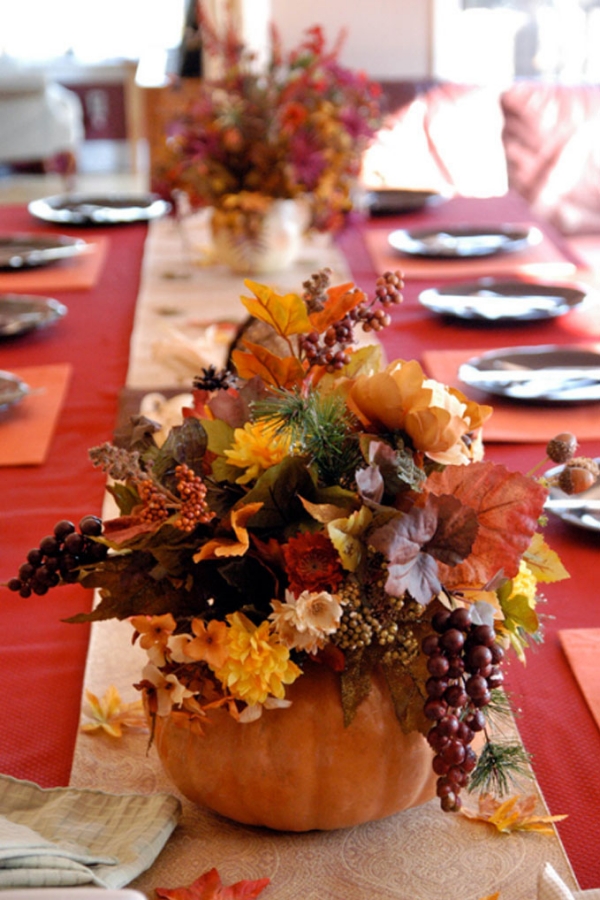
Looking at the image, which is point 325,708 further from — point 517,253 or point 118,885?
point 517,253

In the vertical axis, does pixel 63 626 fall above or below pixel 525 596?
below

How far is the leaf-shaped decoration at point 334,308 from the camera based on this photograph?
0.76 m

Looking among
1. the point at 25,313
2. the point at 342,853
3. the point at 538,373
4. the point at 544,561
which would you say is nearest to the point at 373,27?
the point at 25,313

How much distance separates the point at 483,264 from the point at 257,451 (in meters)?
1.73

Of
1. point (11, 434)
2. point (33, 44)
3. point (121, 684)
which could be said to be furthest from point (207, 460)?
point (33, 44)

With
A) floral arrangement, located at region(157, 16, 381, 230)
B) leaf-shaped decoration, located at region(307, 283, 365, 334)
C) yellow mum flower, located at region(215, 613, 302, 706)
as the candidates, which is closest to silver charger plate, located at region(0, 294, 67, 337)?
floral arrangement, located at region(157, 16, 381, 230)

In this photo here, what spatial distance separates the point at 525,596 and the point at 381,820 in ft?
0.59

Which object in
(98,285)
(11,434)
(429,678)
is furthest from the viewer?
(98,285)

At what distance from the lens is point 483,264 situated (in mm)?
2338

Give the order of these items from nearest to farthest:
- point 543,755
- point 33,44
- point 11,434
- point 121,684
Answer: point 543,755 < point 121,684 < point 11,434 < point 33,44

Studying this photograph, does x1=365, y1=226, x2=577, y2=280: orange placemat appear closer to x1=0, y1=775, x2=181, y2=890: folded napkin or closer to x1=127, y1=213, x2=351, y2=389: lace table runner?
x1=127, y1=213, x2=351, y2=389: lace table runner

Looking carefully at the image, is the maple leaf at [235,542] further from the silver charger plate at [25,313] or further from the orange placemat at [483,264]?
the orange placemat at [483,264]

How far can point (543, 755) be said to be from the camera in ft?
2.68

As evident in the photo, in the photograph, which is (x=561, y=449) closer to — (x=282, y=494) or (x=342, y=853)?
(x=282, y=494)
